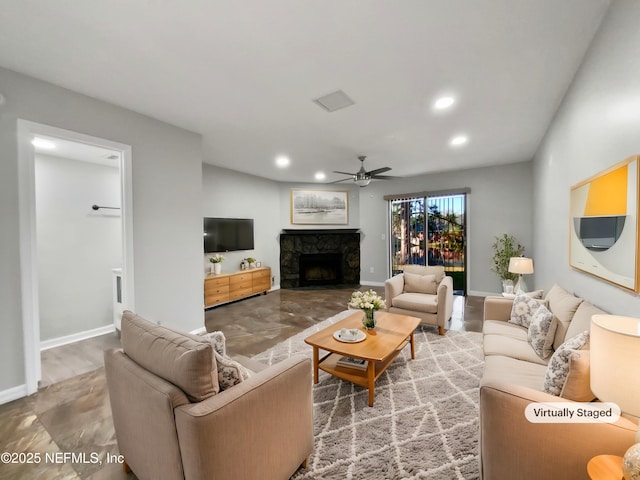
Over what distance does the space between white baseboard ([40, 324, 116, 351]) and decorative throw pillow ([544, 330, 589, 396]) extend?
4979mm

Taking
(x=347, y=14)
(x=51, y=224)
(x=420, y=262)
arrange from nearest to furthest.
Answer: (x=347, y=14) → (x=51, y=224) → (x=420, y=262)

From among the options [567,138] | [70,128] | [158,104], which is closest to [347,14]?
[158,104]

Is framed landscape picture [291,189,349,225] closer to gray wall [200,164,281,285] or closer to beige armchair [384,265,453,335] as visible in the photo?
gray wall [200,164,281,285]

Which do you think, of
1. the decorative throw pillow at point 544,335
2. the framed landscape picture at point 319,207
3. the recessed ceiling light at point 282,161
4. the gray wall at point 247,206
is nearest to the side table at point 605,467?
the decorative throw pillow at point 544,335

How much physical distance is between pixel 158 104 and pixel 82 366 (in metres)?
2.94

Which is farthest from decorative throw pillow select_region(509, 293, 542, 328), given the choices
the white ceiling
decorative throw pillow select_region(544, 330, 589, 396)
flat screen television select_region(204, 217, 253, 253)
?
flat screen television select_region(204, 217, 253, 253)

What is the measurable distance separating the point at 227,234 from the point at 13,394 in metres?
3.74

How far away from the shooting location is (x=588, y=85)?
82.1 inches

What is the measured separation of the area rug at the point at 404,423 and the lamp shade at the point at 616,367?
924 millimetres

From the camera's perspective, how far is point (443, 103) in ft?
9.21

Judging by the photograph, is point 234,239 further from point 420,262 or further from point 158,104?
point 420,262

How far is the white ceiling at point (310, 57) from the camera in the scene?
5.51 feet

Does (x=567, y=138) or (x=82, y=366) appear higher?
(x=567, y=138)

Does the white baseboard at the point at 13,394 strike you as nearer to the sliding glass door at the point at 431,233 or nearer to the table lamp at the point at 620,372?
the table lamp at the point at 620,372
